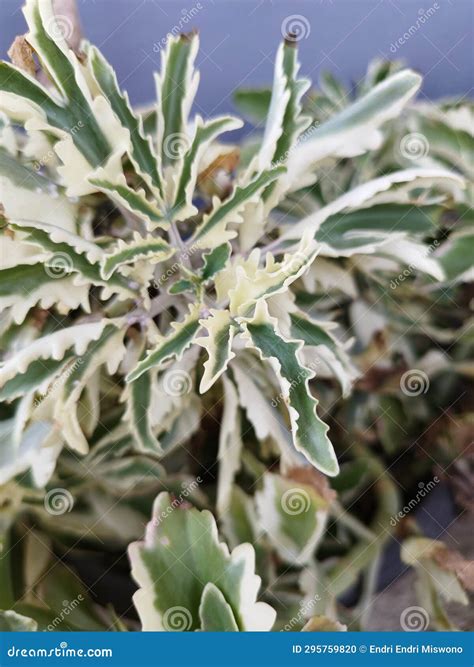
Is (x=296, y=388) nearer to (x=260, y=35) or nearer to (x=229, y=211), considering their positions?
(x=229, y=211)

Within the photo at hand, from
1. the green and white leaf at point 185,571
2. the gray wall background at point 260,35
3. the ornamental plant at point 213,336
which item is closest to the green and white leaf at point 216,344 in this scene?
the ornamental plant at point 213,336

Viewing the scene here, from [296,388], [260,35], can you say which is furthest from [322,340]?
[260,35]

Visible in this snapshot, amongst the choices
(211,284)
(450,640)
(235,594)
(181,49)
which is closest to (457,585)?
(450,640)

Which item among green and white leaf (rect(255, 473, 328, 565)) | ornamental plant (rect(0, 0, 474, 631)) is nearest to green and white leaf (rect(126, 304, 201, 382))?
ornamental plant (rect(0, 0, 474, 631))

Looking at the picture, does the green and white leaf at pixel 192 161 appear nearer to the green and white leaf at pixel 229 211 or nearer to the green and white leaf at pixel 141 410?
the green and white leaf at pixel 229 211

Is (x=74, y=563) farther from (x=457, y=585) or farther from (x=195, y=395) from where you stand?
(x=457, y=585)

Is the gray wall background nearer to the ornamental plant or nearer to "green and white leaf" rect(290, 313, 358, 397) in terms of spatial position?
the ornamental plant
